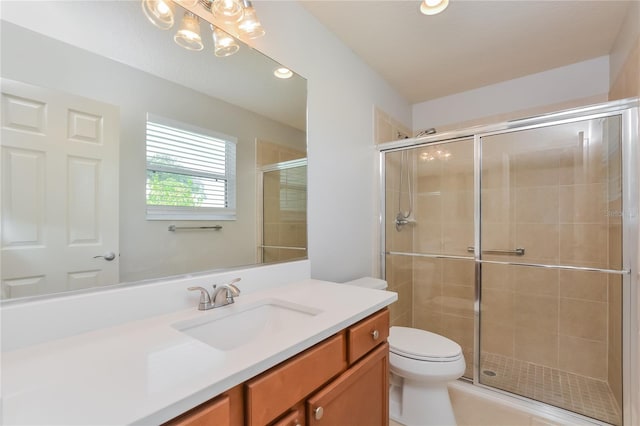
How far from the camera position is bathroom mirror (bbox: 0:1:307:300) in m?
0.73

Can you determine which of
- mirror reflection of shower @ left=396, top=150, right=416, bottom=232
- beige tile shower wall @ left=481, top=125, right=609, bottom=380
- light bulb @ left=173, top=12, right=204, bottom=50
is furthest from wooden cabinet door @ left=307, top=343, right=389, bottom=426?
beige tile shower wall @ left=481, top=125, right=609, bottom=380

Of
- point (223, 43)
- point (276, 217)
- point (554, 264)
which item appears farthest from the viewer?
point (554, 264)

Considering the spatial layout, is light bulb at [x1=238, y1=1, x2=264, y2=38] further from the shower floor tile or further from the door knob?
the shower floor tile

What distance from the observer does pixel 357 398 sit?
0.97m

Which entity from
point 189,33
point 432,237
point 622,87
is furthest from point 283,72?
point 622,87

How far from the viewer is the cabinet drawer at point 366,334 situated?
3.08 ft

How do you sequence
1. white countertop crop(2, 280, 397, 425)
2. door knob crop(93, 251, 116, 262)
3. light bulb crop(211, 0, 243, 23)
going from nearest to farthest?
white countertop crop(2, 280, 397, 425), door knob crop(93, 251, 116, 262), light bulb crop(211, 0, 243, 23)

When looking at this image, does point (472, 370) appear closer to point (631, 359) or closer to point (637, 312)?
point (631, 359)

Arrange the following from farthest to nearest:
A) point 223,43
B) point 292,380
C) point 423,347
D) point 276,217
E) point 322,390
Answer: point 423,347 < point 276,217 < point 223,43 < point 322,390 < point 292,380

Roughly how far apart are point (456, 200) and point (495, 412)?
1.53 metres

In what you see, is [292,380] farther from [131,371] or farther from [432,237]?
[432,237]

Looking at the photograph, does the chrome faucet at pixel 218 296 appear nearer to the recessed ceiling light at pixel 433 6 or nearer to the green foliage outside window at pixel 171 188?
the green foliage outside window at pixel 171 188

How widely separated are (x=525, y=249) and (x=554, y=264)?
204 millimetres

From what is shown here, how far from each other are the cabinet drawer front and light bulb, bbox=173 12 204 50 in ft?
3.83
